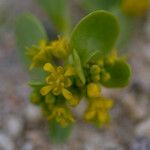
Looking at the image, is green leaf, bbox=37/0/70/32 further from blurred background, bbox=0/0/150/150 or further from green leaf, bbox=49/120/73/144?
green leaf, bbox=49/120/73/144

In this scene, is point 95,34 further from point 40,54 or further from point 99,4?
point 99,4

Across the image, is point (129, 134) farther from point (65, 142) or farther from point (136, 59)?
point (136, 59)

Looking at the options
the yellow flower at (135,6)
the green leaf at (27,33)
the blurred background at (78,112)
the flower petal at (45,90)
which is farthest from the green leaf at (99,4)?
the flower petal at (45,90)

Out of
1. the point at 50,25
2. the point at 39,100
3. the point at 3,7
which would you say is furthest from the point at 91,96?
the point at 3,7

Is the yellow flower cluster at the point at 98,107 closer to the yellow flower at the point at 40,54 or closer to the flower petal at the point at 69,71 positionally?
the flower petal at the point at 69,71

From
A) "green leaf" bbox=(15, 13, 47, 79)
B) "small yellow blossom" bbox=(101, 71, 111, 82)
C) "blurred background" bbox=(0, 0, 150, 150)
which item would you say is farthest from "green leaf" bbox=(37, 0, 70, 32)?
"small yellow blossom" bbox=(101, 71, 111, 82)

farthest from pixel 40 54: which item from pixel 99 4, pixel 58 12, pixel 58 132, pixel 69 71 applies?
pixel 99 4

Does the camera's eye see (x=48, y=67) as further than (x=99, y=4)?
No
